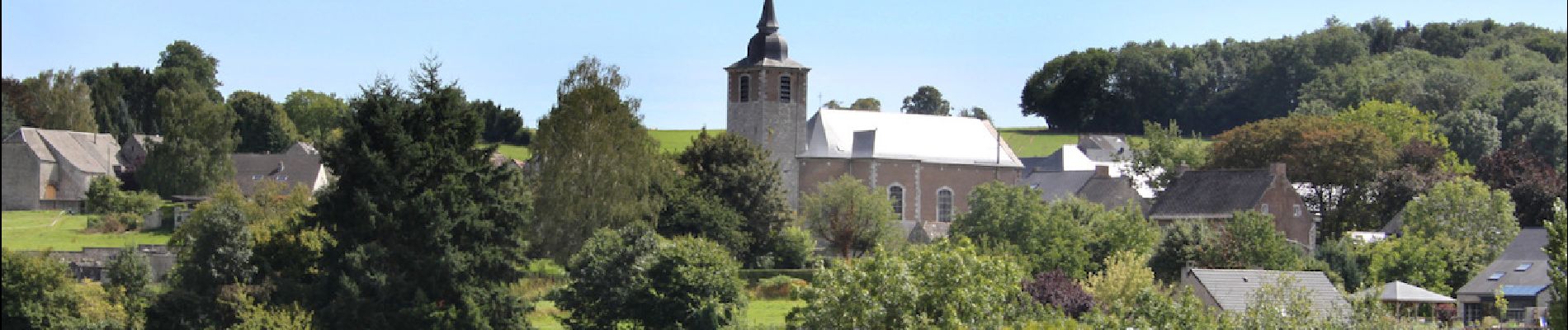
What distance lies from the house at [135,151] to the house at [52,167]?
69cm

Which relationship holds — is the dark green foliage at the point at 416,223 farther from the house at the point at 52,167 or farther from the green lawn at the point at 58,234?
the green lawn at the point at 58,234

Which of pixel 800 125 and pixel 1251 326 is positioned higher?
pixel 800 125

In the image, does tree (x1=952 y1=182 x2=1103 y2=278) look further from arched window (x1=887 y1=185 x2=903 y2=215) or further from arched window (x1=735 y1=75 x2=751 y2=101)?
arched window (x1=887 y1=185 x2=903 y2=215)

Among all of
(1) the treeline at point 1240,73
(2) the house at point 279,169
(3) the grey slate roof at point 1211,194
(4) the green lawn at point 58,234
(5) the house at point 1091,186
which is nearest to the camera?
(4) the green lawn at point 58,234

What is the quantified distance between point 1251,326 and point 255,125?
7881cm

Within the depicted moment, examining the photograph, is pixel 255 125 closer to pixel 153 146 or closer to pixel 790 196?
pixel 153 146

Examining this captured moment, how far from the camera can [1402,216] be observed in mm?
68875

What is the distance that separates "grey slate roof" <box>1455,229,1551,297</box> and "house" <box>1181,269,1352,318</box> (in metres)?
6.23

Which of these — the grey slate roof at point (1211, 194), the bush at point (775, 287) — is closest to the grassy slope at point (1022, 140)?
the grey slate roof at point (1211, 194)

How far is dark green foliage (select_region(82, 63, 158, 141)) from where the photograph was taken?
3703 inches

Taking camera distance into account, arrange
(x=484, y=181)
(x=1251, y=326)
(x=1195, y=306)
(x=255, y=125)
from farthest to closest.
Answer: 1. (x=255, y=125)
2. (x=484, y=181)
3. (x=1195, y=306)
4. (x=1251, y=326)

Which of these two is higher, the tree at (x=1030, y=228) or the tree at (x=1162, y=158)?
the tree at (x=1162, y=158)

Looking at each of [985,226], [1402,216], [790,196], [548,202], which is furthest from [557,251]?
[1402,216]

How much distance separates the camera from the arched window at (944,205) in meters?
81.9
